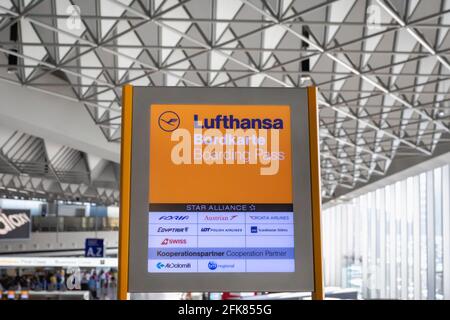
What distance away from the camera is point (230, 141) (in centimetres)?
480

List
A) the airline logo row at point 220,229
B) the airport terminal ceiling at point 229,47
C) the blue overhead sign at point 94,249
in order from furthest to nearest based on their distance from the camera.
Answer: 1. the blue overhead sign at point 94,249
2. the airport terminal ceiling at point 229,47
3. the airline logo row at point 220,229

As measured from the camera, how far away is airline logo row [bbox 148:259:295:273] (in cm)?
462

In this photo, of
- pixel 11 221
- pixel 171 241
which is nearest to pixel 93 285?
pixel 11 221

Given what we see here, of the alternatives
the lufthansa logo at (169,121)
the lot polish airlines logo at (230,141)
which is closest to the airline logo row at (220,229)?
the lot polish airlines logo at (230,141)

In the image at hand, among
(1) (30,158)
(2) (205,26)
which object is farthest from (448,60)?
(1) (30,158)

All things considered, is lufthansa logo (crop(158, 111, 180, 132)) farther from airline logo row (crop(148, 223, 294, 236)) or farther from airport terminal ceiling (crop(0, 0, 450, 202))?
airport terminal ceiling (crop(0, 0, 450, 202))

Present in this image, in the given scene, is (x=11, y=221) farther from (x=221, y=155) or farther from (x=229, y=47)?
(x=221, y=155)

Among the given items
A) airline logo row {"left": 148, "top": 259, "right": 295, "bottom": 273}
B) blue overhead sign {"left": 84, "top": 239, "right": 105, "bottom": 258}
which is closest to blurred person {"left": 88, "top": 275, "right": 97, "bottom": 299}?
blue overhead sign {"left": 84, "top": 239, "right": 105, "bottom": 258}

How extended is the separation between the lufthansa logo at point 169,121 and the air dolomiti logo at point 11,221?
1492 inches

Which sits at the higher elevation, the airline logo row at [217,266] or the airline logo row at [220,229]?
the airline logo row at [220,229]

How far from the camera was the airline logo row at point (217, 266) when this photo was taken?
182 inches

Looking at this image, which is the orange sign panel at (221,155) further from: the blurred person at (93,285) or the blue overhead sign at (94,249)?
the blue overhead sign at (94,249)

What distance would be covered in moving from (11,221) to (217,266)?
39064mm

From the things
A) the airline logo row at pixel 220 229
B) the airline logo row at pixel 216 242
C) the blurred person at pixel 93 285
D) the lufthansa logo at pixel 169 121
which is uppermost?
the lufthansa logo at pixel 169 121
